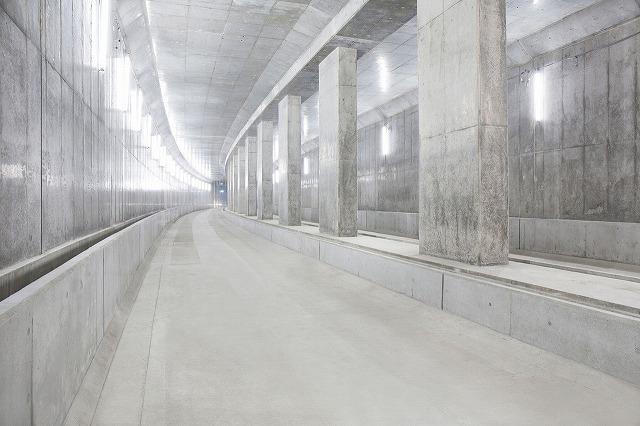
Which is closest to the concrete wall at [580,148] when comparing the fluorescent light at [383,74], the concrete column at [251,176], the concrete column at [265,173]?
the fluorescent light at [383,74]

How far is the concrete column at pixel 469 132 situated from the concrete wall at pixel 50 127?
6446mm

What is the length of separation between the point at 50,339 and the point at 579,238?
554 inches

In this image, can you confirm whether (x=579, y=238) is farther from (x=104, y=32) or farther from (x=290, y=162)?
(x=104, y=32)

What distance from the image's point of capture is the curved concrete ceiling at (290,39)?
13250 millimetres

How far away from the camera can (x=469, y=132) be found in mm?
8195

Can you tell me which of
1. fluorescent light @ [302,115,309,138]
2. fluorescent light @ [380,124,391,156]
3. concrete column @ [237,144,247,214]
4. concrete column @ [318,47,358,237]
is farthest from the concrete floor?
concrete column @ [237,144,247,214]

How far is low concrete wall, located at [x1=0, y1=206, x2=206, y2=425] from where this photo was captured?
2.54 m

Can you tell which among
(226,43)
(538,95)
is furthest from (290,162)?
(538,95)

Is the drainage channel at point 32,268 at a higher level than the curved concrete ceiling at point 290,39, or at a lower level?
lower

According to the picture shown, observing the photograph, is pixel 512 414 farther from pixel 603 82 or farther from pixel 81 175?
pixel 603 82

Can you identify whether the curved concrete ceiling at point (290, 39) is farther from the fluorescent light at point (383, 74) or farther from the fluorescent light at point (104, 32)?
the fluorescent light at point (104, 32)

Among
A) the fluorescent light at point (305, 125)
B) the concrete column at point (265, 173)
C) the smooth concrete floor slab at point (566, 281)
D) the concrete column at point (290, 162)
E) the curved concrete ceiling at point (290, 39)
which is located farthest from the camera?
the fluorescent light at point (305, 125)

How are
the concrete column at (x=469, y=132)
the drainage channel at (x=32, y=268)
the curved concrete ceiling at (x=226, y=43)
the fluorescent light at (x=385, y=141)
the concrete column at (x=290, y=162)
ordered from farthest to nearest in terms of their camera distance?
the fluorescent light at (x=385, y=141)
the concrete column at (x=290, y=162)
the curved concrete ceiling at (x=226, y=43)
the concrete column at (x=469, y=132)
the drainage channel at (x=32, y=268)

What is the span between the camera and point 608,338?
16.0ft
